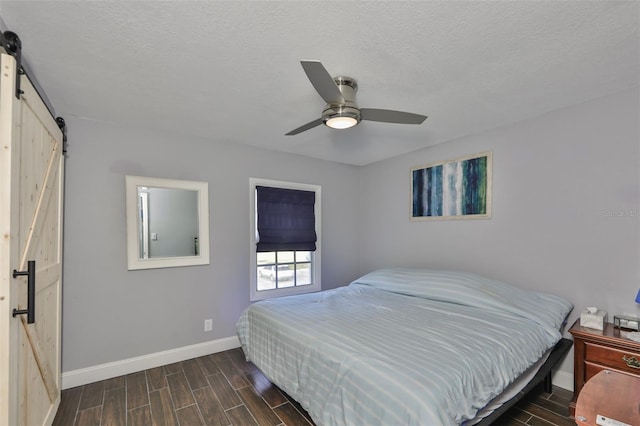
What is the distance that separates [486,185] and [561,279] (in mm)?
1059

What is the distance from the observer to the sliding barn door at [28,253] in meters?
1.30

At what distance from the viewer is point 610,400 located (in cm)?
143

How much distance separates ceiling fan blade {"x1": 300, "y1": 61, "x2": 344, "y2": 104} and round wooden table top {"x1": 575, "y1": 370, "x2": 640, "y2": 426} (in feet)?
6.54

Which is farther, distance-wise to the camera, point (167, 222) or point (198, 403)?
point (167, 222)

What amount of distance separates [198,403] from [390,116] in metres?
2.58

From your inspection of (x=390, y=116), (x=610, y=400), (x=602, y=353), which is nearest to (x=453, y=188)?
(x=390, y=116)

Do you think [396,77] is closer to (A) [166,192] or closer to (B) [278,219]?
(B) [278,219]

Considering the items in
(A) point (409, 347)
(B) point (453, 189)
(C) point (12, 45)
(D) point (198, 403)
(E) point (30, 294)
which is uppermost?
(C) point (12, 45)

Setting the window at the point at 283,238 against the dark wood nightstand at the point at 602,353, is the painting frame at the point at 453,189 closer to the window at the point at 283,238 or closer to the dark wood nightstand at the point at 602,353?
the dark wood nightstand at the point at 602,353

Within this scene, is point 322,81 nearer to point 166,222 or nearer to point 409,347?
point 409,347

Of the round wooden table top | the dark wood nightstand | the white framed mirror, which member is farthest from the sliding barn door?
the dark wood nightstand

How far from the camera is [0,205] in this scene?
1295 mm

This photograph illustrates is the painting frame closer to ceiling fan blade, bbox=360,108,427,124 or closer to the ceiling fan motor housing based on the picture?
ceiling fan blade, bbox=360,108,427,124

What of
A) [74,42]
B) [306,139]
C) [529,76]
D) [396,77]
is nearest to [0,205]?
[74,42]
